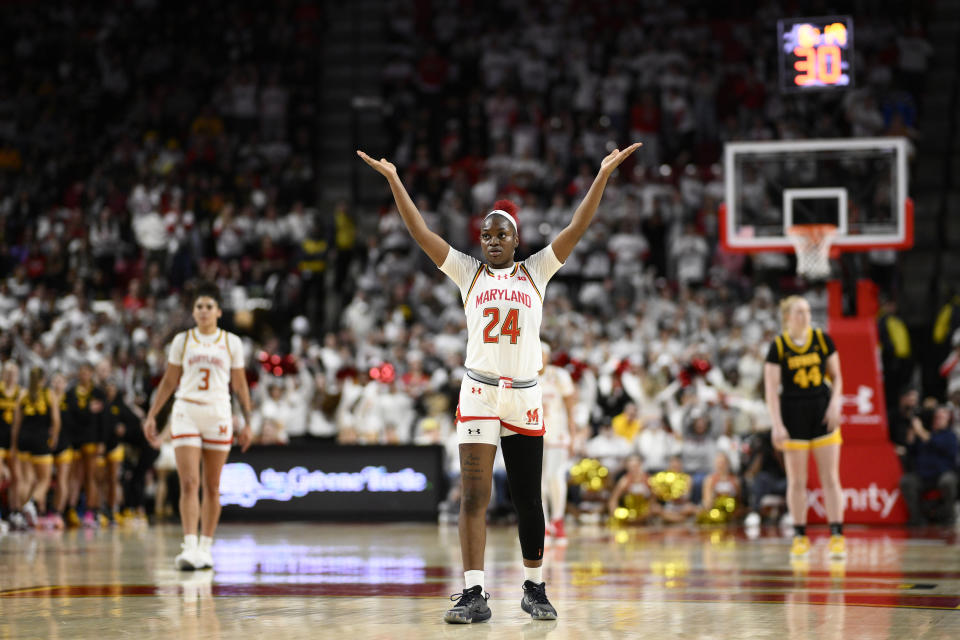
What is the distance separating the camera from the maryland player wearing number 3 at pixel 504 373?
723 cm

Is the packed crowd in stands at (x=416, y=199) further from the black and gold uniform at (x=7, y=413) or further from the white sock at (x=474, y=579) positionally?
the white sock at (x=474, y=579)

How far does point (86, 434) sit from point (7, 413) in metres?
1.15

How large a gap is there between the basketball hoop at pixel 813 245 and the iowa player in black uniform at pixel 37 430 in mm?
10133

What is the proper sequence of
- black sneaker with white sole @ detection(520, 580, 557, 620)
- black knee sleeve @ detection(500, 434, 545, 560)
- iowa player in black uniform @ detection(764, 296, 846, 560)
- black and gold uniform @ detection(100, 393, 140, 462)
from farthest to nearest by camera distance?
black and gold uniform @ detection(100, 393, 140, 462) < iowa player in black uniform @ detection(764, 296, 846, 560) < black knee sleeve @ detection(500, 434, 545, 560) < black sneaker with white sole @ detection(520, 580, 557, 620)

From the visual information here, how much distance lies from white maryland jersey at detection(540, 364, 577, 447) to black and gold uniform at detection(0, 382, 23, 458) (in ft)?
25.7

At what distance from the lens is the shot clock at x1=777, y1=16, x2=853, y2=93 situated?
49.8 ft

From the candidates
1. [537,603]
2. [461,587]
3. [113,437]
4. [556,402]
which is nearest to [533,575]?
[537,603]

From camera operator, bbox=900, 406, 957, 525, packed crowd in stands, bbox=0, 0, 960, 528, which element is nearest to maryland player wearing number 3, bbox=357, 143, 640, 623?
camera operator, bbox=900, 406, 957, 525

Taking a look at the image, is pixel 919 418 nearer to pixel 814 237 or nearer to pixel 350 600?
pixel 814 237

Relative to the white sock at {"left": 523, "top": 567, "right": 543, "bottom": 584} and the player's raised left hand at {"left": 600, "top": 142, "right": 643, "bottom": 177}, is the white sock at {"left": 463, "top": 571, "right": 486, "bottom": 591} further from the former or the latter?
the player's raised left hand at {"left": 600, "top": 142, "right": 643, "bottom": 177}

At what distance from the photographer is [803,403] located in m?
11.6

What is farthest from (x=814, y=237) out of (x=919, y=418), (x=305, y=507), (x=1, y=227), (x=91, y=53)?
(x=91, y=53)

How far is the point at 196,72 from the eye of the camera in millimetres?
28672

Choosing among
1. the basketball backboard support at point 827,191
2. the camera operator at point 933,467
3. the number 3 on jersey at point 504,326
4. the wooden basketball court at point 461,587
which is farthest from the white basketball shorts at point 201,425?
the camera operator at point 933,467
